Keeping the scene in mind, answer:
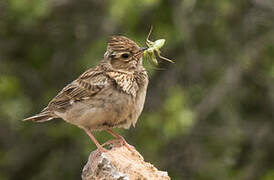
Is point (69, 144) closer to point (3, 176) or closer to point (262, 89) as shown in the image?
point (3, 176)

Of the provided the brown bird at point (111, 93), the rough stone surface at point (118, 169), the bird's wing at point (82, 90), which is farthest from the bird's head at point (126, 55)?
the rough stone surface at point (118, 169)

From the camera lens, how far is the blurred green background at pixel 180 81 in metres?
11.8

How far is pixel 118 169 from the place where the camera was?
690cm

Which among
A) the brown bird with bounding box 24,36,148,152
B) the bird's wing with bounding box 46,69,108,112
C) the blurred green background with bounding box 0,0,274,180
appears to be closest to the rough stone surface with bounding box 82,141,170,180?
the brown bird with bounding box 24,36,148,152

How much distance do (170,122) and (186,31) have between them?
4.82 ft

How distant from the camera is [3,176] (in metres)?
12.8

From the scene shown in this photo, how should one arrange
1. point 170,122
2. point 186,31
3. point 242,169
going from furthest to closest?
point 242,169
point 186,31
point 170,122

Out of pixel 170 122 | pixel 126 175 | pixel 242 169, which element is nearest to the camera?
pixel 126 175

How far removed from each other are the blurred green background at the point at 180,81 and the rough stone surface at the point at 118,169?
4248 millimetres

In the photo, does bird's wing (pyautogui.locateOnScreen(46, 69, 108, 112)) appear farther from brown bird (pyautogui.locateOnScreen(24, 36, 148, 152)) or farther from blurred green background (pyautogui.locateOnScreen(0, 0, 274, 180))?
blurred green background (pyautogui.locateOnScreen(0, 0, 274, 180))

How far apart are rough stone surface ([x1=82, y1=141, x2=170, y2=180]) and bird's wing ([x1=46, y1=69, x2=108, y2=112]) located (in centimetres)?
133

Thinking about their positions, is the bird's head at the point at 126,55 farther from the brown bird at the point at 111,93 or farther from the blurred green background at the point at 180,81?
the blurred green background at the point at 180,81

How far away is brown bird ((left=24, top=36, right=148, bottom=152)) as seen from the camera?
8.34 meters

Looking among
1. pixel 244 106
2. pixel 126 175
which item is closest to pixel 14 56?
pixel 244 106
